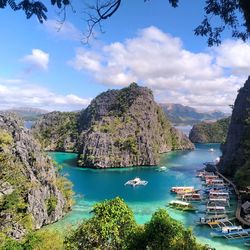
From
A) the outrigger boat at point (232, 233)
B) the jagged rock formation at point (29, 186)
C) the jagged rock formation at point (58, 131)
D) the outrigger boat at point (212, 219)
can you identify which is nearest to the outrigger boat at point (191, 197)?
the outrigger boat at point (212, 219)

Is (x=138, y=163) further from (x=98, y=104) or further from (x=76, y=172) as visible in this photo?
(x=98, y=104)

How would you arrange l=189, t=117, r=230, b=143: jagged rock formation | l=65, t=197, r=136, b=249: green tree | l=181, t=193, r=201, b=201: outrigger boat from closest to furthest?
l=65, t=197, r=136, b=249: green tree → l=181, t=193, r=201, b=201: outrigger boat → l=189, t=117, r=230, b=143: jagged rock formation

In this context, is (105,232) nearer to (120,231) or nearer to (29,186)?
(120,231)

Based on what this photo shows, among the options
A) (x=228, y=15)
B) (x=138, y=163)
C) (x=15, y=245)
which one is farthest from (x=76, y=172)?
(x=228, y=15)

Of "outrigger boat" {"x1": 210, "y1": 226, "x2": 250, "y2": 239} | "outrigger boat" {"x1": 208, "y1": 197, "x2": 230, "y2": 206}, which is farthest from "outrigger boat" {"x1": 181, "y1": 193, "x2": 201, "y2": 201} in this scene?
"outrigger boat" {"x1": 210, "y1": 226, "x2": 250, "y2": 239}

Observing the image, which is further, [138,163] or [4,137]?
[138,163]

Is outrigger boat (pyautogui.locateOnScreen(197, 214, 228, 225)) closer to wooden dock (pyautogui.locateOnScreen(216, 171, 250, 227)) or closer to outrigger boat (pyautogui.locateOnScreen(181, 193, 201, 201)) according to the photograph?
wooden dock (pyautogui.locateOnScreen(216, 171, 250, 227))
